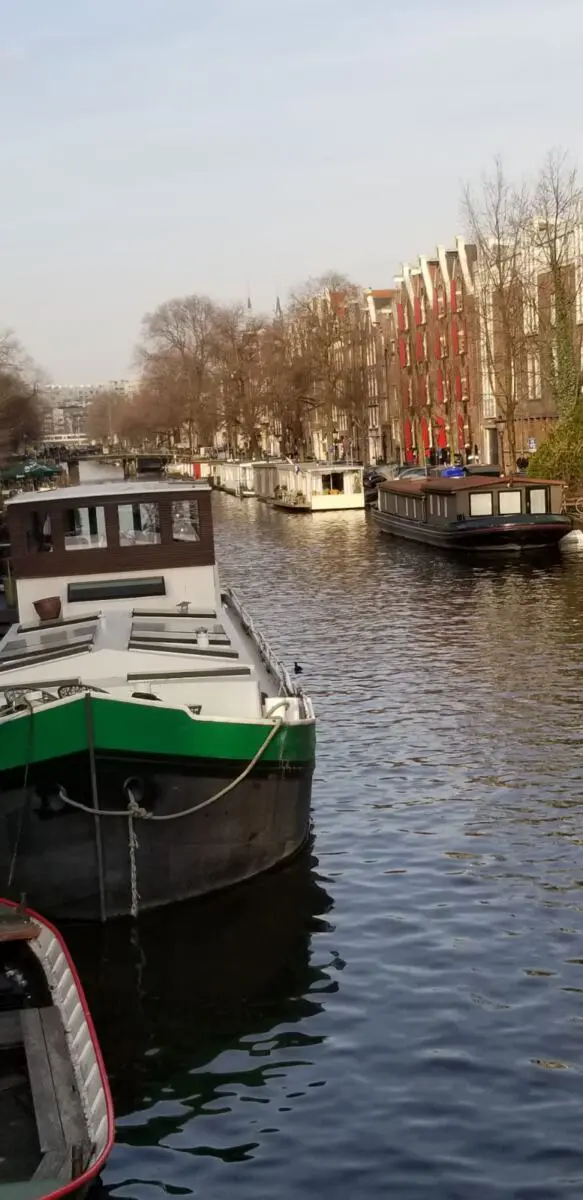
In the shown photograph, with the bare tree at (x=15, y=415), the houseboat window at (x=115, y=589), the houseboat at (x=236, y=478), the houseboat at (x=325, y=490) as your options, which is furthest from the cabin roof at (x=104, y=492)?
the houseboat at (x=236, y=478)

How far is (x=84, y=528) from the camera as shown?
20266 millimetres

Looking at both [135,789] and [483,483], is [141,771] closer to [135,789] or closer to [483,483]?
[135,789]

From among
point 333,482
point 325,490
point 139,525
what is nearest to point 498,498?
point 325,490

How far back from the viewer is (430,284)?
104625mm

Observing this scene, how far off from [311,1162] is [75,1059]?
1.66 m

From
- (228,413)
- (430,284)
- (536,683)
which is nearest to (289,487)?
(430,284)

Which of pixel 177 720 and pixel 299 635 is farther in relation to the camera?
pixel 299 635

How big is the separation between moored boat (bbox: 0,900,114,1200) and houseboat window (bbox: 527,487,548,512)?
4011 centimetres

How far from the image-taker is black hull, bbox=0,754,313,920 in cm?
1371

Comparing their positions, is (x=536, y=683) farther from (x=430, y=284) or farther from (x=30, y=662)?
(x=430, y=284)

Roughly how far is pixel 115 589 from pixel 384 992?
29.0ft

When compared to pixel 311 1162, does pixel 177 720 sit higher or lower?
higher

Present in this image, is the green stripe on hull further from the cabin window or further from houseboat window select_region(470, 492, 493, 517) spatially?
houseboat window select_region(470, 492, 493, 517)

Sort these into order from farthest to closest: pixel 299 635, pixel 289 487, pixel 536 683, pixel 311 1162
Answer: pixel 289 487 < pixel 299 635 < pixel 536 683 < pixel 311 1162
